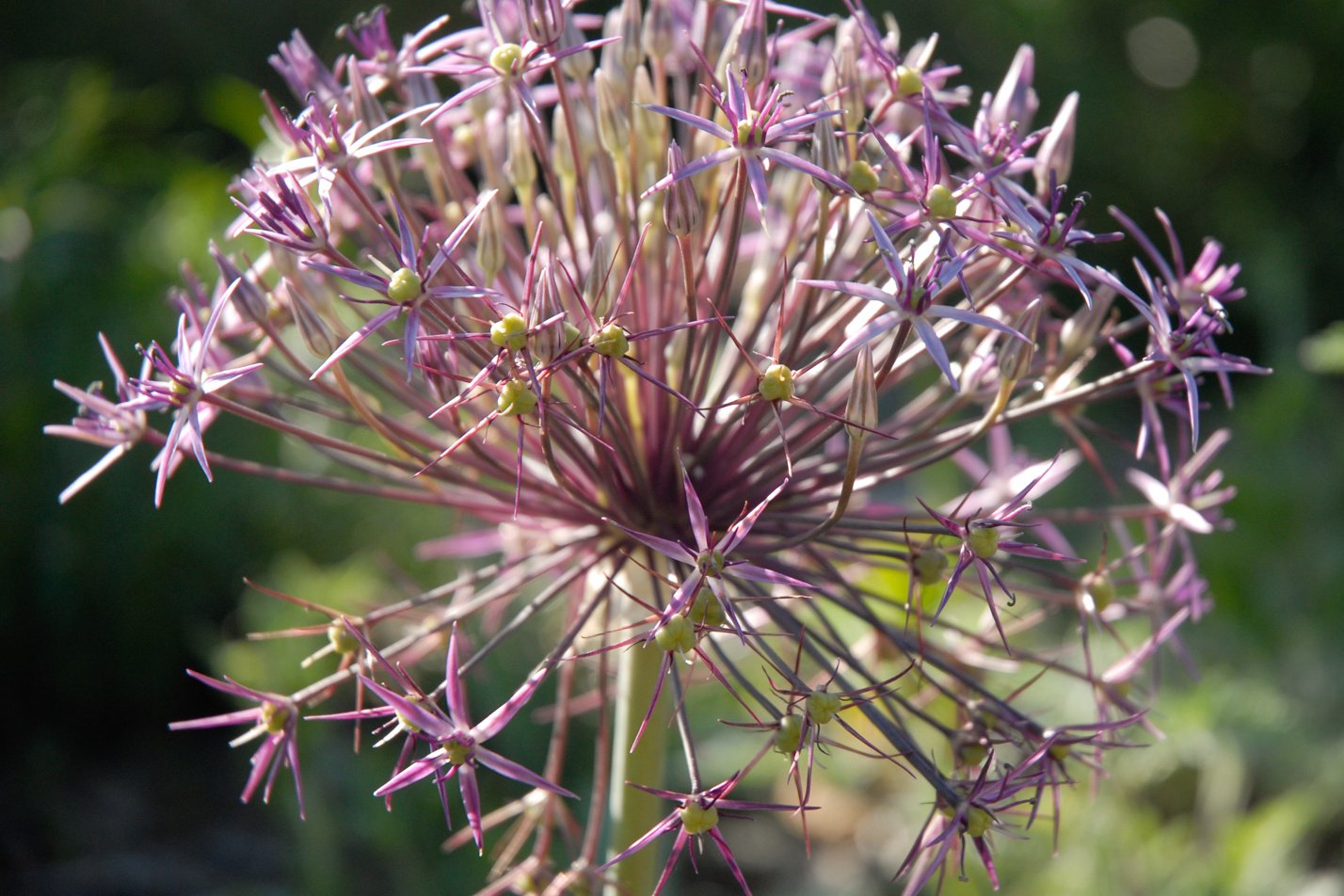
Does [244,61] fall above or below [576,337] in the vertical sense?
above

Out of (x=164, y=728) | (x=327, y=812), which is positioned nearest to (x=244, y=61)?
(x=164, y=728)

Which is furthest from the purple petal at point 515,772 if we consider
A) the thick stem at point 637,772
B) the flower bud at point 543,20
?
the flower bud at point 543,20

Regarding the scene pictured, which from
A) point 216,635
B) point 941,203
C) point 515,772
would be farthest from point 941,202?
point 216,635

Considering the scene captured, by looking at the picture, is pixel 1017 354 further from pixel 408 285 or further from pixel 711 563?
pixel 408 285

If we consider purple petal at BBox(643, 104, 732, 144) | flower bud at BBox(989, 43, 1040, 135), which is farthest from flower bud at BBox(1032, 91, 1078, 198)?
purple petal at BBox(643, 104, 732, 144)

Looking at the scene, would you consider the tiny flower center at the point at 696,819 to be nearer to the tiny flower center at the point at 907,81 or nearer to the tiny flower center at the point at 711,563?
the tiny flower center at the point at 711,563

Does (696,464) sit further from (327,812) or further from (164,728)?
(164,728)
